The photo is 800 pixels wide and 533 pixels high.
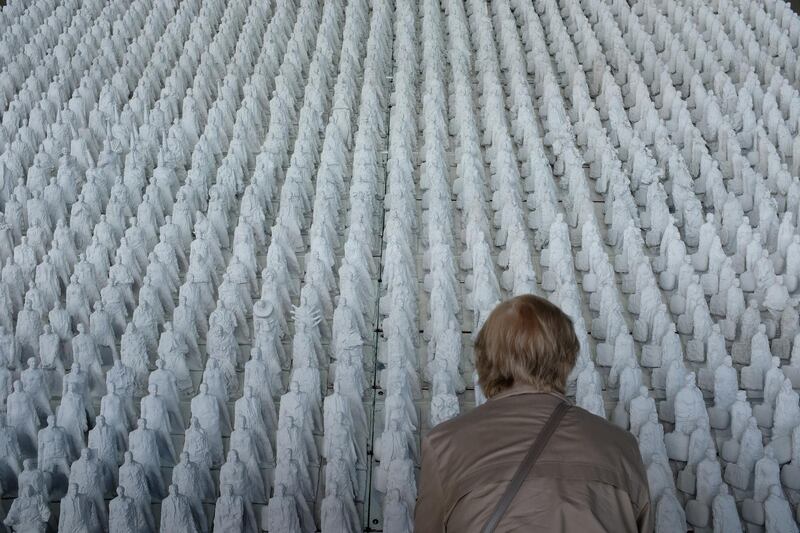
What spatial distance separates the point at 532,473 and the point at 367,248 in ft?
20.8

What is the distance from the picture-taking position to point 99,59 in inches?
490

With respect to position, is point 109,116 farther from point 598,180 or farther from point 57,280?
point 598,180

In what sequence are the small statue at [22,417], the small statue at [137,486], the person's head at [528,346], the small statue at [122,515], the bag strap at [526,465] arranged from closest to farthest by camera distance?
1. the bag strap at [526,465]
2. the person's head at [528,346]
3. the small statue at [122,515]
4. the small statue at [137,486]
5. the small statue at [22,417]

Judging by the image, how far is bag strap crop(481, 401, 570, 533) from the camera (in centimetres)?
259

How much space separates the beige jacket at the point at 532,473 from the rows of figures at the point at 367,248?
12.2ft

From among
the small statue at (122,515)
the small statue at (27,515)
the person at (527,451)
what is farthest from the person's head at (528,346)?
the small statue at (27,515)

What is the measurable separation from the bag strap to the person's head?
5.3 inches

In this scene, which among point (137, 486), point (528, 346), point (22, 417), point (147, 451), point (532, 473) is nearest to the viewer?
point (532, 473)

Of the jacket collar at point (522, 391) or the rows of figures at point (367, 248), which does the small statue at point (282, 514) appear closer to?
the rows of figures at point (367, 248)

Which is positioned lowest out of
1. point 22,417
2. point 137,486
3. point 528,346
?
point 137,486

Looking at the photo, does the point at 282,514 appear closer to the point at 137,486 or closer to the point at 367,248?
the point at 137,486

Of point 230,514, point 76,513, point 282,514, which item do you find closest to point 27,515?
point 76,513

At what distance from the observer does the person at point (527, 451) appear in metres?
2.62

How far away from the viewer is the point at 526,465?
266 cm
